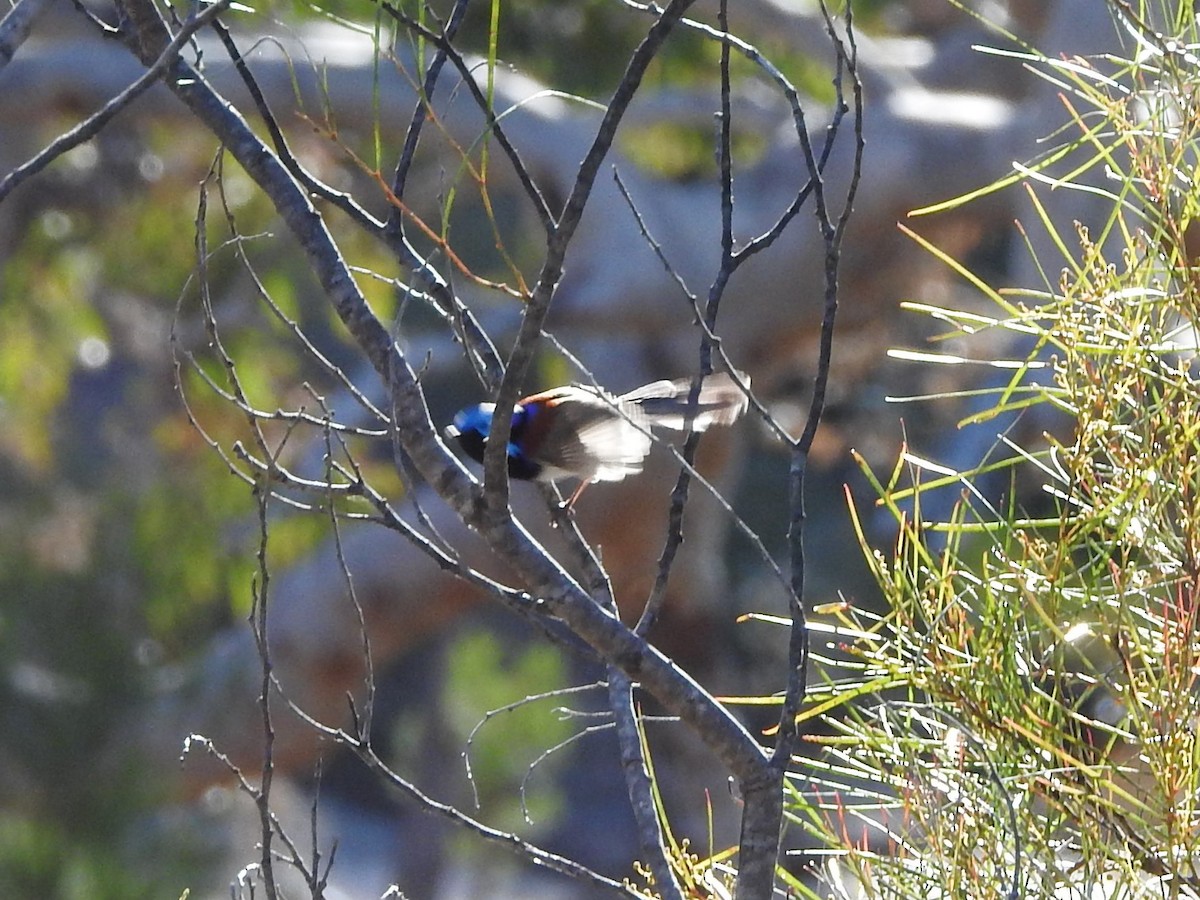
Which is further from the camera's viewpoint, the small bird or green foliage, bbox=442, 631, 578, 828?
green foliage, bbox=442, 631, 578, 828

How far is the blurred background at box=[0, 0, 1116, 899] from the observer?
146 inches

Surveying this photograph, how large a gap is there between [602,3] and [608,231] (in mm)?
1438

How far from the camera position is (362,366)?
24.0ft

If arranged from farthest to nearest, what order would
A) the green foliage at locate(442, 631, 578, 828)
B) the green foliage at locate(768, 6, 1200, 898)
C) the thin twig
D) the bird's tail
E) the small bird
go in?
1. the green foliage at locate(442, 631, 578, 828)
2. the small bird
3. the bird's tail
4. the green foliage at locate(768, 6, 1200, 898)
5. the thin twig

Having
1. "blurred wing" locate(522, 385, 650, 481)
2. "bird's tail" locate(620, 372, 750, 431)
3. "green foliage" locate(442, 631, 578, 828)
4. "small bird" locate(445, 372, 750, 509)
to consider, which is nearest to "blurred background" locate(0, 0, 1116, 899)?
"green foliage" locate(442, 631, 578, 828)

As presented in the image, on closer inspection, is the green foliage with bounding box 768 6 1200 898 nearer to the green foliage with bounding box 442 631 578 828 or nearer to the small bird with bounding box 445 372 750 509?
the small bird with bounding box 445 372 750 509

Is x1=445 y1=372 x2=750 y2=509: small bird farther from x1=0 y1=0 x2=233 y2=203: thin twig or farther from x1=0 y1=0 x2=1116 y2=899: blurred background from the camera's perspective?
x1=0 y1=0 x2=1116 y2=899: blurred background

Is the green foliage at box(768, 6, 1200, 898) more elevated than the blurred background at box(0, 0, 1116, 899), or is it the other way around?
the blurred background at box(0, 0, 1116, 899)

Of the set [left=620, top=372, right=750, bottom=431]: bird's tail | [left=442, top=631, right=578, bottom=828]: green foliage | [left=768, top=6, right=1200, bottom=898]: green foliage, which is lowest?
[left=768, top=6, right=1200, bottom=898]: green foliage

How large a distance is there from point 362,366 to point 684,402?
593 centimetres

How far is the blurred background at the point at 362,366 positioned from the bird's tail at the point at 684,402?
1.54 meters

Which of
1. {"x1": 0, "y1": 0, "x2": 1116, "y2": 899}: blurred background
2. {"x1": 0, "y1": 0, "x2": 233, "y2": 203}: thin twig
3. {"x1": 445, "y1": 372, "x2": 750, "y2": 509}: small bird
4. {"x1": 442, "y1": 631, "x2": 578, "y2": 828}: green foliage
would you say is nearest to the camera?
{"x1": 0, "y1": 0, "x2": 233, "y2": 203}: thin twig

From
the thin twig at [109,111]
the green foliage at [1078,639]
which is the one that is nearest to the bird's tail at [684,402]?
the green foliage at [1078,639]

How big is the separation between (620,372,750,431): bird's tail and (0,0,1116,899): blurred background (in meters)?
1.54
